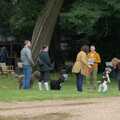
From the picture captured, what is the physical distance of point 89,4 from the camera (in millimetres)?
32188

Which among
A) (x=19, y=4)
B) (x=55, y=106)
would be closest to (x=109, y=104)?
(x=55, y=106)

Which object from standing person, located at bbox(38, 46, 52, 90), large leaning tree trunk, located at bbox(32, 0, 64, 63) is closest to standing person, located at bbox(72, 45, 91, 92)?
standing person, located at bbox(38, 46, 52, 90)

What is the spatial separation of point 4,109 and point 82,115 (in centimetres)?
225

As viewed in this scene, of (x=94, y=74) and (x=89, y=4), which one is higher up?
(x=89, y=4)

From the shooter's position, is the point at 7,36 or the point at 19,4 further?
the point at 7,36

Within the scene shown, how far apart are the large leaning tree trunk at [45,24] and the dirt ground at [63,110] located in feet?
52.7

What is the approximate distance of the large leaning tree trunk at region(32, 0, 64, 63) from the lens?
33.4 metres

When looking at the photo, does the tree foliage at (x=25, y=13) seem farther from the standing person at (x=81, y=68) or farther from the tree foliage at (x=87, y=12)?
the standing person at (x=81, y=68)

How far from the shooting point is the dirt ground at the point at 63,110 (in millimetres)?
14070

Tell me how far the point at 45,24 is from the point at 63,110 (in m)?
18.9

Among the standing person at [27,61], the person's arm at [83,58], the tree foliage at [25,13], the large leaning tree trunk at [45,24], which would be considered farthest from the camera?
the tree foliage at [25,13]

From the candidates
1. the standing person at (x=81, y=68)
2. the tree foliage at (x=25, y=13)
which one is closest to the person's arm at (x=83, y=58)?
the standing person at (x=81, y=68)

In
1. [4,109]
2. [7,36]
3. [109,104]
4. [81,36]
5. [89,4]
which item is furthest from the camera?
[7,36]

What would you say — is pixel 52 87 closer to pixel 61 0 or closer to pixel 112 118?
pixel 112 118
